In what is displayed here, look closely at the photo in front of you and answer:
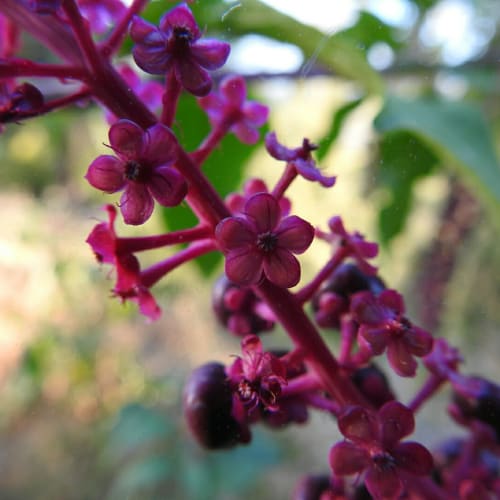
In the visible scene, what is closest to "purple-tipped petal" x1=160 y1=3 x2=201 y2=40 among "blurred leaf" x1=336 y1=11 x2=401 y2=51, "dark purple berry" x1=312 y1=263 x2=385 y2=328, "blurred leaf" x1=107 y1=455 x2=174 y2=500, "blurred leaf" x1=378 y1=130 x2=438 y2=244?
"dark purple berry" x1=312 y1=263 x2=385 y2=328

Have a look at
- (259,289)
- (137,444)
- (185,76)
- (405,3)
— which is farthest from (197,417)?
(137,444)

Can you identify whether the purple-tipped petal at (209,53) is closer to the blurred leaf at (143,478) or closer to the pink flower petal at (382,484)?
the pink flower petal at (382,484)

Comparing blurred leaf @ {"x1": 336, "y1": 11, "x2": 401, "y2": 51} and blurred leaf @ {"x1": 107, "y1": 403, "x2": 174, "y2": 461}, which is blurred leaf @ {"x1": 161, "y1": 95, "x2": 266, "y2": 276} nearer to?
blurred leaf @ {"x1": 336, "y1": 11, "x2": 401, "y2": 51}

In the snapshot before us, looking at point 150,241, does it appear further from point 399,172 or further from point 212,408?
point 399,172

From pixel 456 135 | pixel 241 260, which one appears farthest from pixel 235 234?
pixel 456 135

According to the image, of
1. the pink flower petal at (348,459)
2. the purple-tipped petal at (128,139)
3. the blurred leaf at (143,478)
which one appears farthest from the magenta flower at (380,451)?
the blurred leaf at (143,478)

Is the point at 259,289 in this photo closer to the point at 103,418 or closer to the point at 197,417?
the point at 197,417
